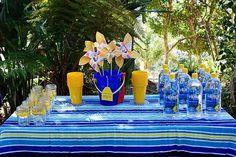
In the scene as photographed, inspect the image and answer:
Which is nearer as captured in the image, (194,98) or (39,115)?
(39,115)

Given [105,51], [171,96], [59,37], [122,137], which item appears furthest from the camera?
[59,37]

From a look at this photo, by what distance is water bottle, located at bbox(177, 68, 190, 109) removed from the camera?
170 cm

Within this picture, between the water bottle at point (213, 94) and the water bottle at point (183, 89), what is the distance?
10cm

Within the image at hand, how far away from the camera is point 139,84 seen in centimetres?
182

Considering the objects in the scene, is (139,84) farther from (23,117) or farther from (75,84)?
(23,117)

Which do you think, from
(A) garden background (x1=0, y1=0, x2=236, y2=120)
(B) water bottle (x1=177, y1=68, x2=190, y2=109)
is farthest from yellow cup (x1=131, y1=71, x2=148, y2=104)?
(A) garden background (x1=0, y1=0, x2=236, y2=120)

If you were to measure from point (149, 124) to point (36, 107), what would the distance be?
1.55ft

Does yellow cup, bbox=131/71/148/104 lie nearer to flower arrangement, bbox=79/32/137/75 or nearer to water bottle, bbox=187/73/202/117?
flower arrangement, bbox=79/32/137/75

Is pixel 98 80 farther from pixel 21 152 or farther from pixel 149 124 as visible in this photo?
pixel 21 152

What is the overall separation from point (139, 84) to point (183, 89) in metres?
0.23

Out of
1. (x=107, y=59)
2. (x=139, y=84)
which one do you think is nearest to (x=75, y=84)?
(x=107, y=59)

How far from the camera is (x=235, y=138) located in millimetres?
1492

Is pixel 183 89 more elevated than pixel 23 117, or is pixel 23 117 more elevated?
pixel 183 89

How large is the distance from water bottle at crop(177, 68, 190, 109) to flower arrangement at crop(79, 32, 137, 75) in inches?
9.9
